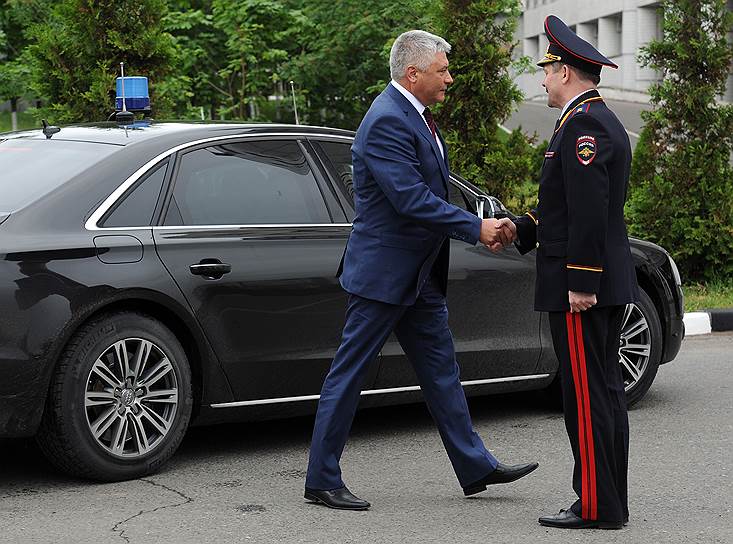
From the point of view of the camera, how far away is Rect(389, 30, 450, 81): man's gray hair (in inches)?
200

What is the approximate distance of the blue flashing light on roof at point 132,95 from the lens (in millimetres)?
6534

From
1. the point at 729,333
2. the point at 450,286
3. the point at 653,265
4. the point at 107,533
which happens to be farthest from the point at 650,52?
the point at 107,533

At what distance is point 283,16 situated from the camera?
65.6 ft

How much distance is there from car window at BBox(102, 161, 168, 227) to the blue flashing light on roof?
1.02 meters

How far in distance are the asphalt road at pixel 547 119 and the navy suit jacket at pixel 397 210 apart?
29279 millimetres

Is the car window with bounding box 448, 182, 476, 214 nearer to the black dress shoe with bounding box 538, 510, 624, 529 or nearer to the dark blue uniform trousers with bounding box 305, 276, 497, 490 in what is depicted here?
the dark blue uniform trousers with bounding box 305, 276, 497, 490

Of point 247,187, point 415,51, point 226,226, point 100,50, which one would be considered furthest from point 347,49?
point 415,51

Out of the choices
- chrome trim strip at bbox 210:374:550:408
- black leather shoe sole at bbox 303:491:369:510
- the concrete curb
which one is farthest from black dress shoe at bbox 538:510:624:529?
the concrete curb

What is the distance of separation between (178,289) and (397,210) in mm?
1037

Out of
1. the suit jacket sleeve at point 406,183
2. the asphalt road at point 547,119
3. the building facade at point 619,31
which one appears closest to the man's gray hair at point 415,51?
the suit jacket sleeve at point 406,183

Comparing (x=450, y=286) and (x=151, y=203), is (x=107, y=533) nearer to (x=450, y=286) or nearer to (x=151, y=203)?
(x=151, y=203)

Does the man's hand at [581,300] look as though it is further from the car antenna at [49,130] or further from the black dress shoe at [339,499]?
the car antenna at [49,130]

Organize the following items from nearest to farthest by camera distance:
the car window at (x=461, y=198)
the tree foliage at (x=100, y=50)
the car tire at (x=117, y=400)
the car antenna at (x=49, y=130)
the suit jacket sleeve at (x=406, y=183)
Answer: the suit jacket sleeve at (x=406, y=183), the car tire at (x=117, y=400), the car antenna at (x=49, y=130), the car window at (x=461, y=198), the tree foliage at (x=100, y=50)

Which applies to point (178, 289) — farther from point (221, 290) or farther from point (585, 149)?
point (585, 149)
